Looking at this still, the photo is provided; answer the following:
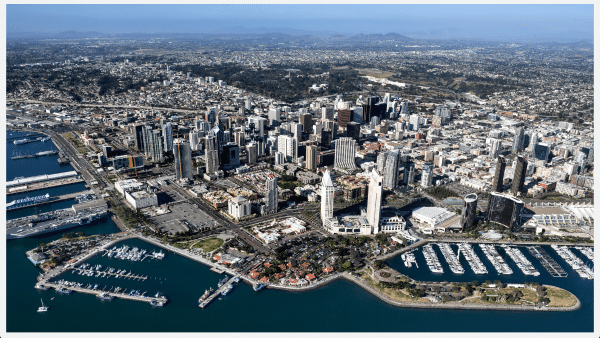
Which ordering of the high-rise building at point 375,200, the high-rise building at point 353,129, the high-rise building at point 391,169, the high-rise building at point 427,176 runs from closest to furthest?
the high-rise building at point 375,200
the high-rise building at point 391,169
the high-rise building at point 427,176
the high-rise building at point 353,129

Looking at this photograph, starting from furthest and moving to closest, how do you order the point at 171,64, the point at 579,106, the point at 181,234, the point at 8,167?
the point at 171,64 < the point at 579,106 < the point at 8,167 < the point at 181,234

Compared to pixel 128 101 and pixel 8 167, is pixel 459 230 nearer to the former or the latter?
pixel 8 167

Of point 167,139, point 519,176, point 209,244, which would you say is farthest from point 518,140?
point 167,139

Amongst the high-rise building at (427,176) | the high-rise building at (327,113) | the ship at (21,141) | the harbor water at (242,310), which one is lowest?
the harbor water at (242,310)

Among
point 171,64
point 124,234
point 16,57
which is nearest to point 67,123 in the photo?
point 124,234

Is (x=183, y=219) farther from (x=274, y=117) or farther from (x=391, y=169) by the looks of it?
(x=274, y=117)

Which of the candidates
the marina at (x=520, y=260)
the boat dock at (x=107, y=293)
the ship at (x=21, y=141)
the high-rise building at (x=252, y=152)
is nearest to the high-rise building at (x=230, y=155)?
the high-rise building at (x=252, y=152)

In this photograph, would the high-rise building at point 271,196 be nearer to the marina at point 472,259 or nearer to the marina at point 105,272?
the marina at point 105,272
